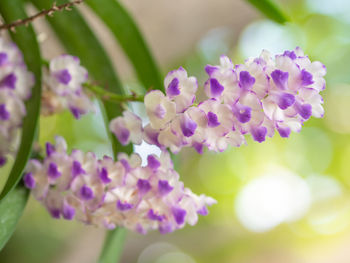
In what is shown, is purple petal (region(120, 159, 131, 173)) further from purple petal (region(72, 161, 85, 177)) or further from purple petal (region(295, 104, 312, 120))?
purple petal (region(295, 104, 312, 120))

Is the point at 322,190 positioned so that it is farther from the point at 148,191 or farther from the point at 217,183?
the point at 148,191

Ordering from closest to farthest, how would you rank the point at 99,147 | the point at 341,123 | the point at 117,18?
the point at 117,18 → the point at 99,147 → the point at 341,123

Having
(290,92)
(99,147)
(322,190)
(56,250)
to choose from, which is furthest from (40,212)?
(290,92)

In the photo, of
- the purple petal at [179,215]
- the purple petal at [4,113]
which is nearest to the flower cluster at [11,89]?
the purple petal at [4,113]

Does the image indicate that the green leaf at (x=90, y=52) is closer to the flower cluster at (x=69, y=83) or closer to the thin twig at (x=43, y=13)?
the flower cluster at (x=69, y=83)

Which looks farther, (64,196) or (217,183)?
(217,183)

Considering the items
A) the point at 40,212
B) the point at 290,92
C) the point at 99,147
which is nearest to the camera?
the point at 290,92
